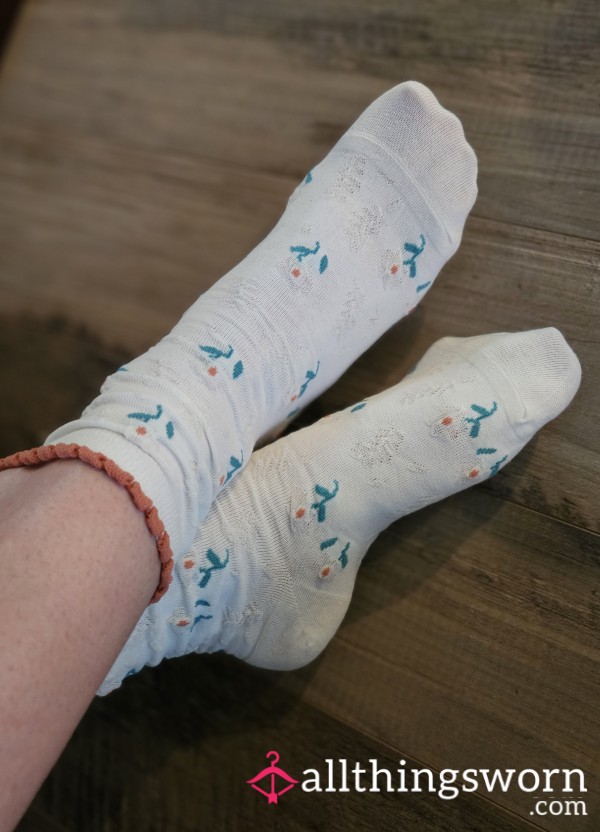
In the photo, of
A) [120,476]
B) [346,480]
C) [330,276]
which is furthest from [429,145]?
[120,476]

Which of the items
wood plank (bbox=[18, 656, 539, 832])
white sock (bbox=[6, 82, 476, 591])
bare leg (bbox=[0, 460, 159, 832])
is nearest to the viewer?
→ bare leg (bbox=[0, 460, 159, 832])

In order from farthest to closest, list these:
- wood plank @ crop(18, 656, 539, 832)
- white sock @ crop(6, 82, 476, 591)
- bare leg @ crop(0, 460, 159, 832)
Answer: wood plank @ crop(18, 656, 539, 832) < white sock @ crop(6, 82, 476, 591) < bare leg @ crop(0, 460, 159, 832)

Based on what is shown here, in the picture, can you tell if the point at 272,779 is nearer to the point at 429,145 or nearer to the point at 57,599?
the point at 57,599

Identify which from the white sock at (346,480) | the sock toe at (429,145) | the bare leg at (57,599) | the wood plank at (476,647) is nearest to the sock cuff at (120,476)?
the bare leg at (57,599)

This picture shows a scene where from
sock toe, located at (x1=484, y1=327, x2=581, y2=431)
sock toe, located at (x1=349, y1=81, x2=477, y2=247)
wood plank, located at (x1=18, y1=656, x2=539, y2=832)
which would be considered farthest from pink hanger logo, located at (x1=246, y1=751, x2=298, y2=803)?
sock toe, located at (x1=349, y1=81, x2=477, y2=247)

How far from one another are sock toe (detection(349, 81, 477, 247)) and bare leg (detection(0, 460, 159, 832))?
1.42 ft

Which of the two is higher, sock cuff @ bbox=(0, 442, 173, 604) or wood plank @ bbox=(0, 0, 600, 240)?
wood plank @ bbox=(0, 0, 600, 240)

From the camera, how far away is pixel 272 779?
731mm

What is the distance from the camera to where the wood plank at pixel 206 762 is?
2.31 feet

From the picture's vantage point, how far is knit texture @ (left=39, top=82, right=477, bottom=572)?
607 mm

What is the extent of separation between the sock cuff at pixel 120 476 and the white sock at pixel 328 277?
0.06 m

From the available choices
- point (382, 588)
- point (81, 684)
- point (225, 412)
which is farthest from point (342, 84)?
point (81, 684)

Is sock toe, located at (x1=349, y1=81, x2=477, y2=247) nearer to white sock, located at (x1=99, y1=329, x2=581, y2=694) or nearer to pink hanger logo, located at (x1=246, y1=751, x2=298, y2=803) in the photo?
white sock, located at (x1=99, y1=329, x2=581, y2=694)

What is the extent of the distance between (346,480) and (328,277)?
0.20 metres
